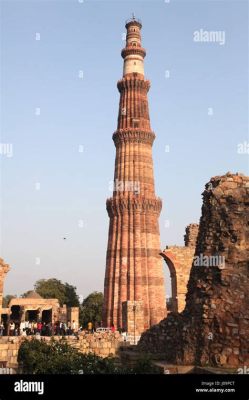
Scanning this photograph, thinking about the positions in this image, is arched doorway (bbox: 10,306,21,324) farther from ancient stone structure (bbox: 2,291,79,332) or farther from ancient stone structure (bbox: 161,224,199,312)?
ancient stone structure (bbox: 161,224,199,312)

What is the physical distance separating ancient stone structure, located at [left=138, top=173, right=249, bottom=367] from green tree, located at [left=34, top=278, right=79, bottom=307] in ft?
164

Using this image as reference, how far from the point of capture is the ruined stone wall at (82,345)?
15656 mm

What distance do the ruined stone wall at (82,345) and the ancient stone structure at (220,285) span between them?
19.7ft

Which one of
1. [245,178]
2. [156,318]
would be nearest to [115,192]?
[156,318]

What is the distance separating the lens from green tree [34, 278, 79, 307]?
59250mm

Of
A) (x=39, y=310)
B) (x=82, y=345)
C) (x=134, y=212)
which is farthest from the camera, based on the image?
(x=134, y=212)

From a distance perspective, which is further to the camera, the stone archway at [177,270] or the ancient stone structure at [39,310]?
the ancient stone structure at [39,310]

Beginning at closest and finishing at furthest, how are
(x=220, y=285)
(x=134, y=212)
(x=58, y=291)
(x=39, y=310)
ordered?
(x=220, y=285) → (x=39, y=310) → (x=134, y=212) → (x=58, y=291)

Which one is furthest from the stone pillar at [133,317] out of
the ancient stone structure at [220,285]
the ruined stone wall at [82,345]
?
the ancient stone structure at [220,285]

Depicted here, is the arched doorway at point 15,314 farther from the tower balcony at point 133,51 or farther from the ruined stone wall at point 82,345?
the tower balcony at point 133,51

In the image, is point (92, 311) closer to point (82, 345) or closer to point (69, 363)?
point (82, 345)

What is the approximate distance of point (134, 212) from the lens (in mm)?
37781


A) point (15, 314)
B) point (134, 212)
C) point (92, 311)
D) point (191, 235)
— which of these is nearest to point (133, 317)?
point (191, 235)

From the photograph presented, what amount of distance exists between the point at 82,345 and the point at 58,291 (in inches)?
1777
